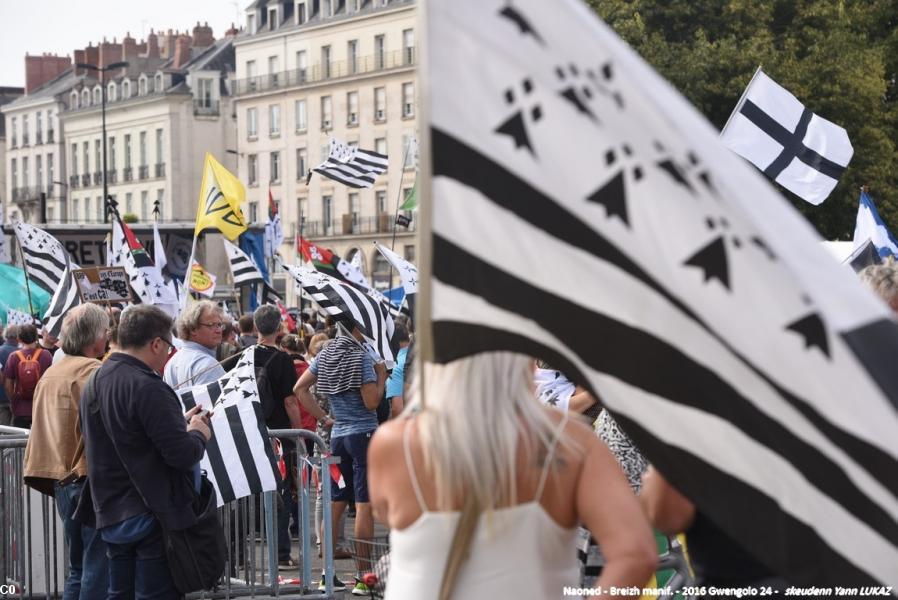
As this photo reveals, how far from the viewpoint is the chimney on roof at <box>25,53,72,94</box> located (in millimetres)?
123188

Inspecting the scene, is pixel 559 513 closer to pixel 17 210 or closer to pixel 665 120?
pixel 665 120

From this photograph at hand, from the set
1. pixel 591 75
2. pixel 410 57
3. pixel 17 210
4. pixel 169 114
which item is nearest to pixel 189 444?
pixel 591 75

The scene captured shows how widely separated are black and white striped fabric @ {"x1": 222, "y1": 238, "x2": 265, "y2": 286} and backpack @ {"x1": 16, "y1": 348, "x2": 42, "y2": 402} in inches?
250

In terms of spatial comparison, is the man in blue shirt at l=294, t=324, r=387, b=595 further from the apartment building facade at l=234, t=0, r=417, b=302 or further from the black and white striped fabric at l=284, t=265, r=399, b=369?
the apartment building facade at l=234, t=0, r=417, b=302

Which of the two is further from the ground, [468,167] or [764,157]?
[764,157]

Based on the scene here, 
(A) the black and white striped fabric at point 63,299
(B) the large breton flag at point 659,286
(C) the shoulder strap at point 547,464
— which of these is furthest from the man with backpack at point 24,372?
(B) the large breton flag at point 659,286

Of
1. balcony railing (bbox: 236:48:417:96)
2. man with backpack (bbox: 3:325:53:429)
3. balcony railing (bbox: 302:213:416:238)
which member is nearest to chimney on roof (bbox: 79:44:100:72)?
balcony railing (bbox: 236:48:417:96)

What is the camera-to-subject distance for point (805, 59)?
1446 inches

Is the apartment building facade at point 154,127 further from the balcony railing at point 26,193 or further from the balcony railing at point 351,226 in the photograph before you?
the balcony railing at point 351,226

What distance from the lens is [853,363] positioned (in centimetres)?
285

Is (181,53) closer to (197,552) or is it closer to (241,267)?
(241,267)

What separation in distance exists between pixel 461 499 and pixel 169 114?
332ft

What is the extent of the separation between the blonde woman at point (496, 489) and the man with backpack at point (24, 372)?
13572mm

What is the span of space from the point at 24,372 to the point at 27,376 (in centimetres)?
5
